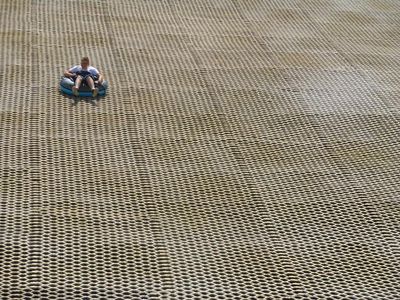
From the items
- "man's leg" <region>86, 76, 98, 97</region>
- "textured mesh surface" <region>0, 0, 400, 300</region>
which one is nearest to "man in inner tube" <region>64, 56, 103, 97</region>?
"man's leg" <region>86, 76, 98, 97</region>

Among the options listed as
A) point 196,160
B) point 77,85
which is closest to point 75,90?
point 77,85

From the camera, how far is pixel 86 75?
1025cm

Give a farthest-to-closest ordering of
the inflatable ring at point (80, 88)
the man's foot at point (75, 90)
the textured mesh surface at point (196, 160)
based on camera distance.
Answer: the inflatable ring at point (80, 88)
the man's foot at point (75, 90)
the textured mesh surface at point (196, 160)

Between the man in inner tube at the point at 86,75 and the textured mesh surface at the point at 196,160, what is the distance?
277 millimetres

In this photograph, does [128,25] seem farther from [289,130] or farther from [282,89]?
[289,130]

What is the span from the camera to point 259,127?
979 centimetres

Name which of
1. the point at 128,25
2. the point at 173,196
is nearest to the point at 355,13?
the point at 128,25

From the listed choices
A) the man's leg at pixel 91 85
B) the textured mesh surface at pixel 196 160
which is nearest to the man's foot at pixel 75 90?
the textured mesh surface at pixel 196 160

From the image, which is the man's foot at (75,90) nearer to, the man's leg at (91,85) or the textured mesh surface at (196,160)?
the textured mesh surface at (196,160)

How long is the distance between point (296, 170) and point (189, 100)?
7.57 ft

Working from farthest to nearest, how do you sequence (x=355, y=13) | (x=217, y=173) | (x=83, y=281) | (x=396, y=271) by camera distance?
1. (x=355, y=13)
2. (x=217, y=173)
3. (x=396, y=271)
4. (x=83, y=281)

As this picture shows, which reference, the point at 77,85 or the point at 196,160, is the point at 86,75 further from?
the point at 196,160

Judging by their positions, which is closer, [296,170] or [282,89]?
[296,170]

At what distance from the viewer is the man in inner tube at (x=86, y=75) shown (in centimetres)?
1019
